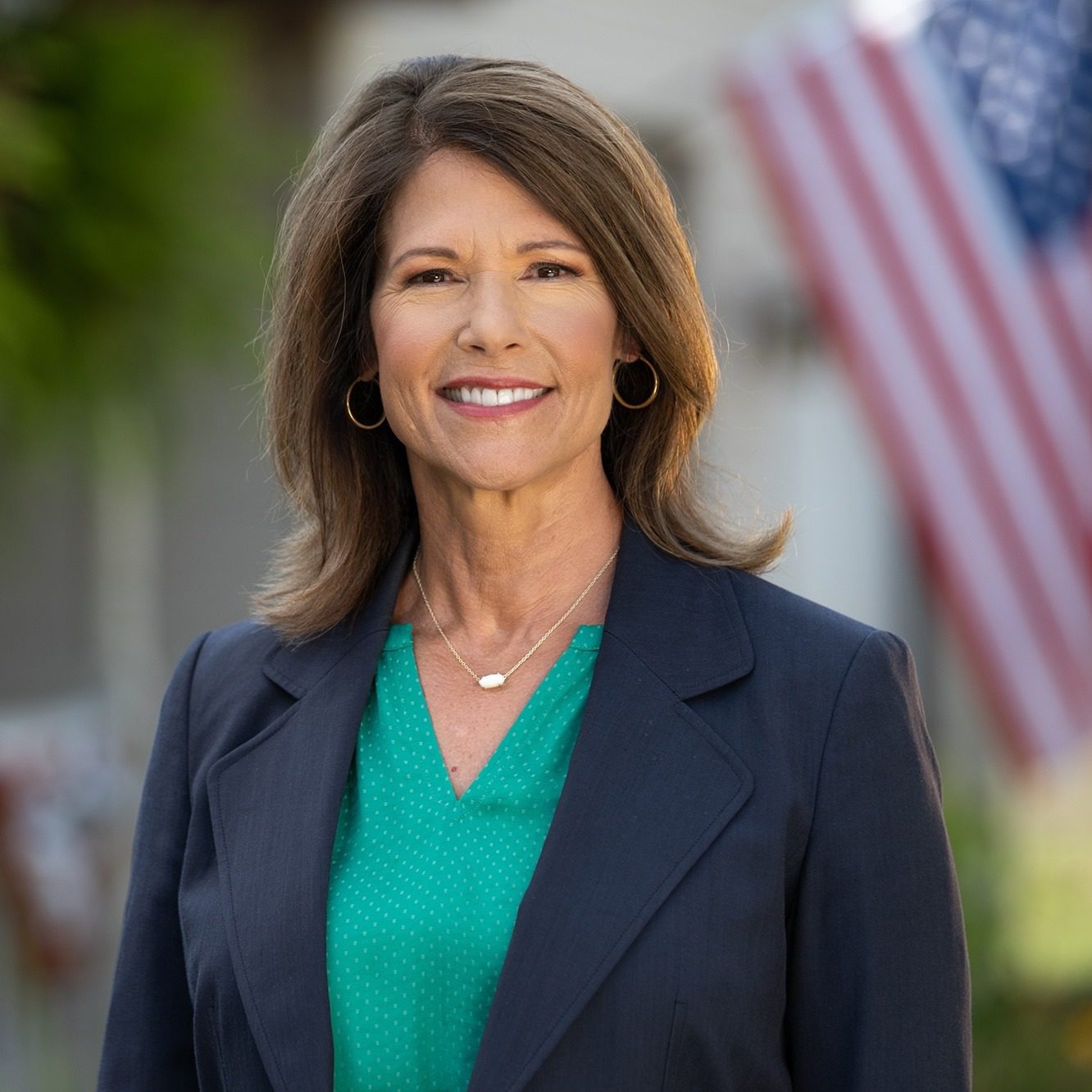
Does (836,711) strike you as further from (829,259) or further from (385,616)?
(829,259)

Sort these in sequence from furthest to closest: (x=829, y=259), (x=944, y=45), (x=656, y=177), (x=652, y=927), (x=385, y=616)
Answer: (x=829, y=259) → (x=944, y=45) → (x=385, y=616) → (x=656, y=177) → (x=652, y=927)

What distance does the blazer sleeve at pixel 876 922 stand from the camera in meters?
A: 1.94

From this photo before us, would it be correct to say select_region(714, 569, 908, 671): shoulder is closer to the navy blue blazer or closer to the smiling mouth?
the navy blue blazer

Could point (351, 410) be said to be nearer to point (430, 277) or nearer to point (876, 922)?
point (430, 277)

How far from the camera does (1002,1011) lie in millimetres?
5242

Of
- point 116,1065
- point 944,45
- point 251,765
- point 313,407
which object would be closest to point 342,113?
point 313,407

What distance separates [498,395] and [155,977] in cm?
91

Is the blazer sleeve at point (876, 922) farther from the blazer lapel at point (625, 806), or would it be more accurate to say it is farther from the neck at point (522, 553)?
the neck at point (522, 553)

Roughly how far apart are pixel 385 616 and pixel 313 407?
31 centimetres

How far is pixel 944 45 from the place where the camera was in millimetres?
5031

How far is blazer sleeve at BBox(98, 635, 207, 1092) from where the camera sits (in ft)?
7.64

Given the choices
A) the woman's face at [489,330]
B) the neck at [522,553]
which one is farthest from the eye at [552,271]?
the neck at [522,553]

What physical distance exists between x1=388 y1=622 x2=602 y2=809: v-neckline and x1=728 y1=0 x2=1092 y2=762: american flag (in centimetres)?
316

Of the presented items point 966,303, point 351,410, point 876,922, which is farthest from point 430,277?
point 966,303
